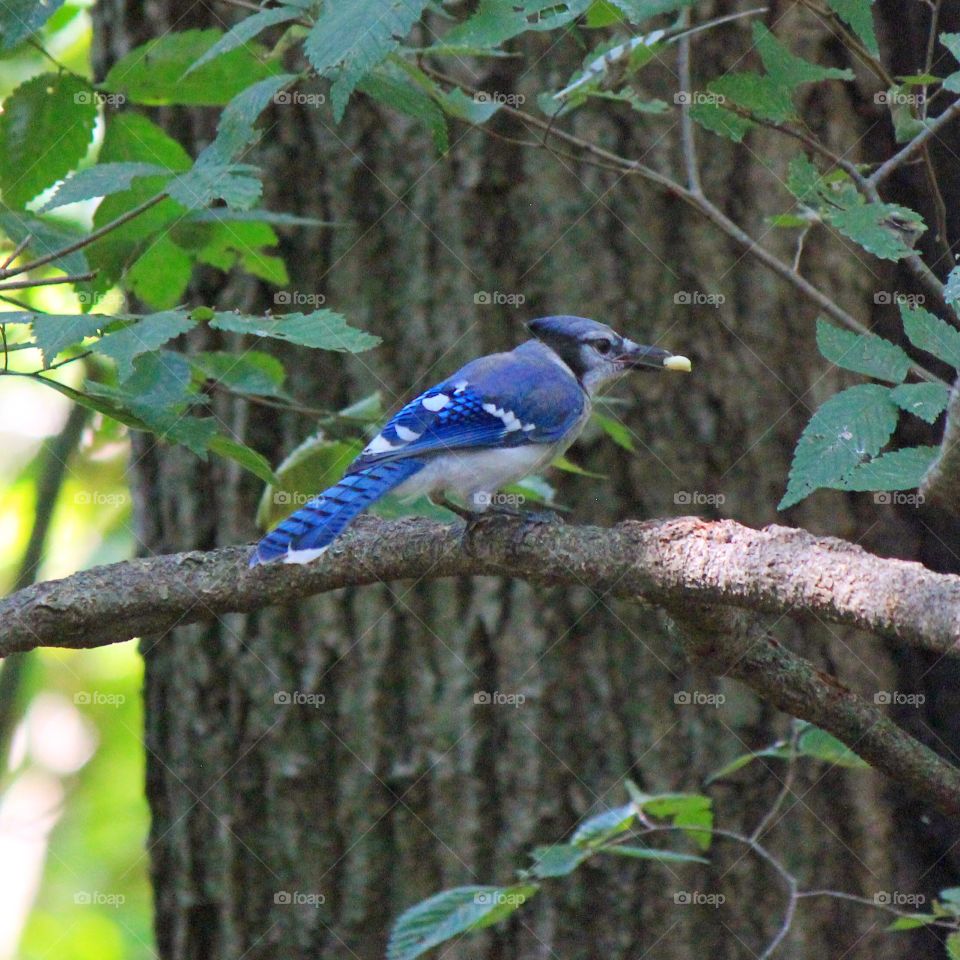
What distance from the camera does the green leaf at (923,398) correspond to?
1.62m

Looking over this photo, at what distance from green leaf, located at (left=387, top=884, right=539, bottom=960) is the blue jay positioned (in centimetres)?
81

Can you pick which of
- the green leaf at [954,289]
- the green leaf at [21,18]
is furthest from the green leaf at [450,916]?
the green leaf at [21,18]

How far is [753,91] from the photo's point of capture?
6.73 feet

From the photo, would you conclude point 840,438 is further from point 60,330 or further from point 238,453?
point 60,330

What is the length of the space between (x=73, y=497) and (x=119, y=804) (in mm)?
1708

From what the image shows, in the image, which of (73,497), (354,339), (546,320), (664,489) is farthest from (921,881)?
(73,497)

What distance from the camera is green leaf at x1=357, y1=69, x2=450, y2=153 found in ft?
6.59

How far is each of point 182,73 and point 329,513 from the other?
0.90m

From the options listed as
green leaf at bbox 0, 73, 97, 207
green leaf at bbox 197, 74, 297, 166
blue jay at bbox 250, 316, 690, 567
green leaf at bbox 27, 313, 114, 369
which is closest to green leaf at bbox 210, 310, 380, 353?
green leaf at bbox 27, 313, 114, 369

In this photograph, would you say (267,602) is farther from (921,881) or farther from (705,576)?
(921,881)

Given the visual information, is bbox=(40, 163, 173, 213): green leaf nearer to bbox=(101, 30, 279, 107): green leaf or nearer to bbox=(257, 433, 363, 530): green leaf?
bbox=(101, 30, 279, 107): green leaf

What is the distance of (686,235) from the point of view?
11.0 ft

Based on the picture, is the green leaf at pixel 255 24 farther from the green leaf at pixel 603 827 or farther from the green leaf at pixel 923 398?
the green leaf at pixel 603 827

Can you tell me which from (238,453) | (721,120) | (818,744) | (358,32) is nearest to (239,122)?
(358,32)
